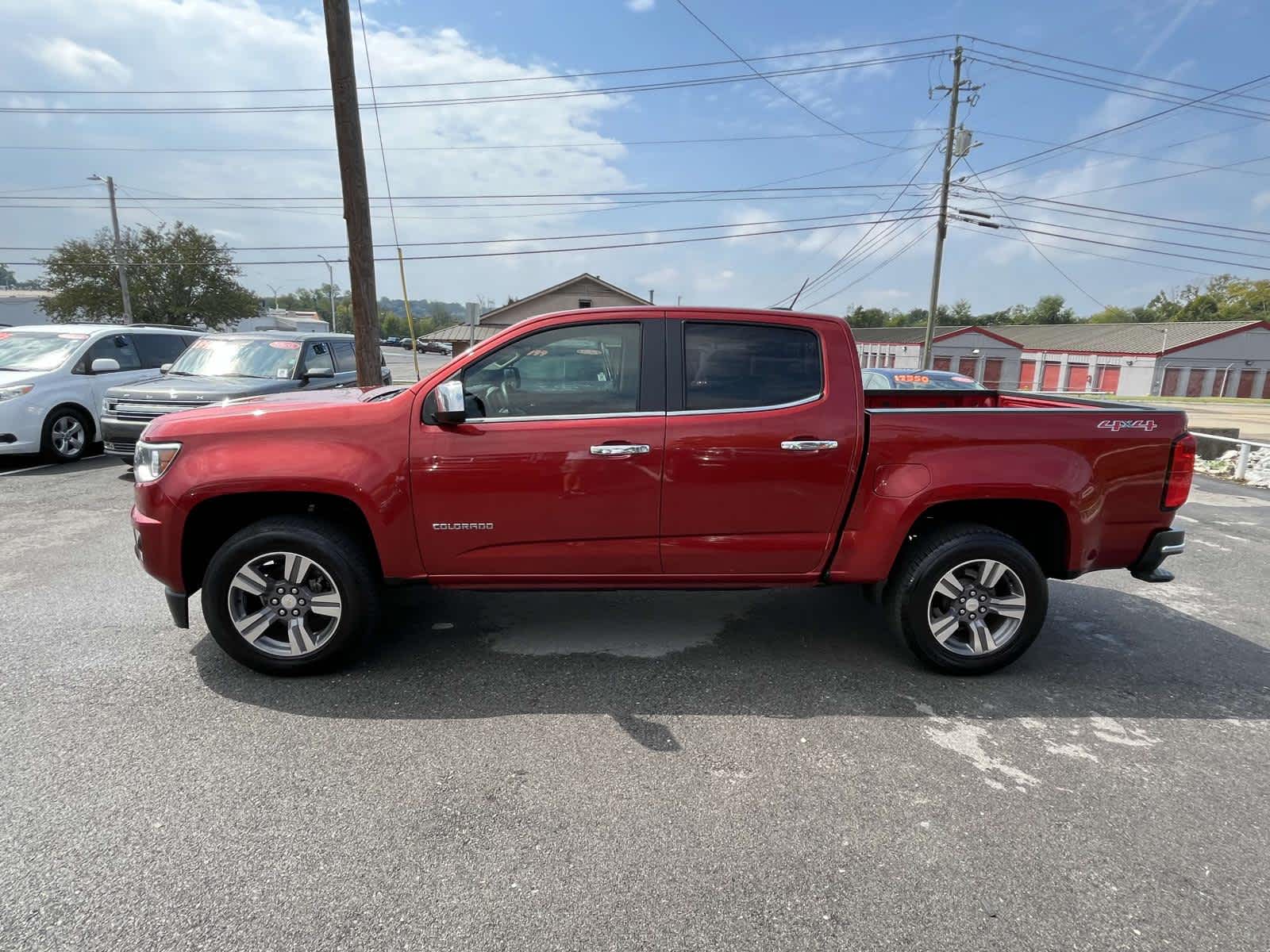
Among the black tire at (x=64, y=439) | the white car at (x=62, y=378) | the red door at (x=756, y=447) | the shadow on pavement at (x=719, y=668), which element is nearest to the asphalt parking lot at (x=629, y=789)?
the shadow on pavement at (x=719, y=668)

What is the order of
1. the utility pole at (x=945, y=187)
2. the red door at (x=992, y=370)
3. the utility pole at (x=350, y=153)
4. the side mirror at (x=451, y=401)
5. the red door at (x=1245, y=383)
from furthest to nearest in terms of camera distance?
the red door at (x=992, y=370) < the red door at (x=1245, y=383) < the utility pole at (x=945, y=187) < the utility pole at (x=350, y=153) < the side mirror at (x=451, y=401)

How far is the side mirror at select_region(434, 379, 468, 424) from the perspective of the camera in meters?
3.39

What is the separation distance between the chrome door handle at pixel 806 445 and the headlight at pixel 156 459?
3.08 m

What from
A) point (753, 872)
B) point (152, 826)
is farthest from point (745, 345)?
point (152, 826)

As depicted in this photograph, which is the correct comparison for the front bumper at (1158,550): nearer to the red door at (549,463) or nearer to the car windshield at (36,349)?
the red door at (549,463)

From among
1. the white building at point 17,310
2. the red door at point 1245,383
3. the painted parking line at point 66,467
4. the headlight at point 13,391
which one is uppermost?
the white building at point 17,310

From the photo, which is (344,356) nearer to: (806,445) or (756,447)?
(756,447)

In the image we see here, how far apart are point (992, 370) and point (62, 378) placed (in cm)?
6347

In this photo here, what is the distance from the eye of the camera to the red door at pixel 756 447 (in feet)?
11.7

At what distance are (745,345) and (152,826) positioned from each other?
328 centimetres

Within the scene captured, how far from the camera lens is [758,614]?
4.77m

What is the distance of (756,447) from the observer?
356cm

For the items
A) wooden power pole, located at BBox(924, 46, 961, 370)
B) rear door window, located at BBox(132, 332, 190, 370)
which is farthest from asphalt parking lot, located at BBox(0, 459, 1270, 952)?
wooden power pole, located at BBox(924, 46, 961, 370)

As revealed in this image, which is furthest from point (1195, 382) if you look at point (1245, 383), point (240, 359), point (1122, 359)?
point (240, 359)
